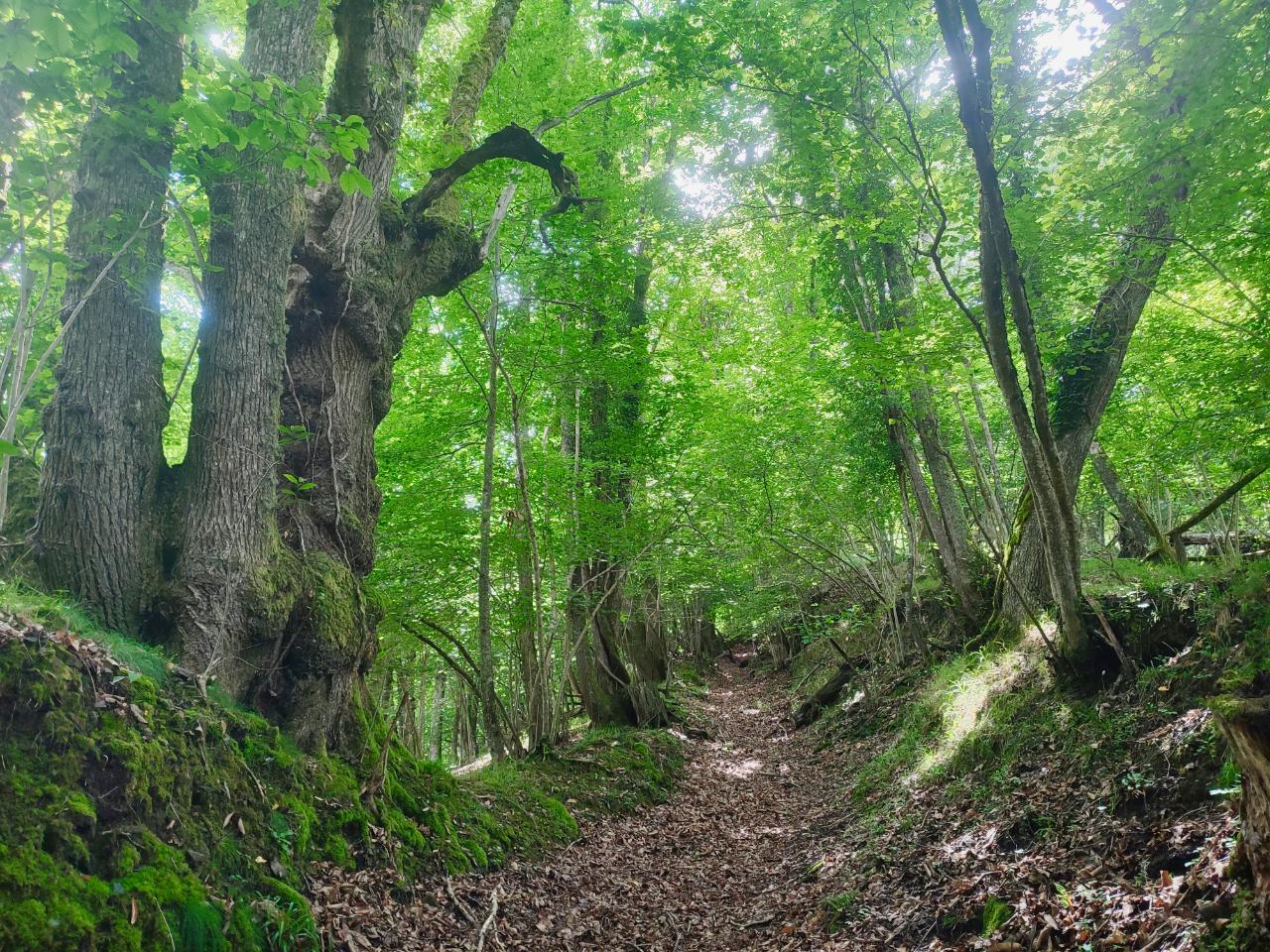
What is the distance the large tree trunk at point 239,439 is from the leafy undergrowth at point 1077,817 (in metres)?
4.25

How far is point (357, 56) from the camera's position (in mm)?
5762

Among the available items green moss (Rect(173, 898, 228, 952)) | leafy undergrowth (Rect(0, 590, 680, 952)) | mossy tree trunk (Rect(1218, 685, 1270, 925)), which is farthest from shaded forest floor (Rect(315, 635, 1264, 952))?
green moss (Rect(173, 898, 228, 952))

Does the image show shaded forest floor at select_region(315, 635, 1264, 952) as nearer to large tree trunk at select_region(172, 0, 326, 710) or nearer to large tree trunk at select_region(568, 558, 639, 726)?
large tree trunk at select_region(172, 0, 326, 710)

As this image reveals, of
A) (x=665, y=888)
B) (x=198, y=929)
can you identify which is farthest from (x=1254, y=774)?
(x=665, y=888)

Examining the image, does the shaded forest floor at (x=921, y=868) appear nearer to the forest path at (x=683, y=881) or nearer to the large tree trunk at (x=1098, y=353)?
the forest path at (x=683, y=881)

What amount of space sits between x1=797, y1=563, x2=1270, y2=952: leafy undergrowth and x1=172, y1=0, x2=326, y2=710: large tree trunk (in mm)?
4249

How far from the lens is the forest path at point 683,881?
4766mm

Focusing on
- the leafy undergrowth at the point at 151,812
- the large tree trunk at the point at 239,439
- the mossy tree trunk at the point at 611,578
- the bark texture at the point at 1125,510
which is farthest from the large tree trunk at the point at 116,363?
the bark texture at the point at 1125,510

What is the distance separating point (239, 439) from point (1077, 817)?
18.9 feet

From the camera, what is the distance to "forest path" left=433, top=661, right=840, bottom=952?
15.6 feet

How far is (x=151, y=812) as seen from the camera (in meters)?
2.99

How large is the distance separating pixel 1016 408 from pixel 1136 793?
8.42 feet

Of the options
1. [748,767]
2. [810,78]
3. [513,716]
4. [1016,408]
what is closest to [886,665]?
[748,767]

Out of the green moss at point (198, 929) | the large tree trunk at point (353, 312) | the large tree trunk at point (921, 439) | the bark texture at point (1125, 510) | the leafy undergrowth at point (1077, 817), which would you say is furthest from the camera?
the bark texture at point (1125, 510)
